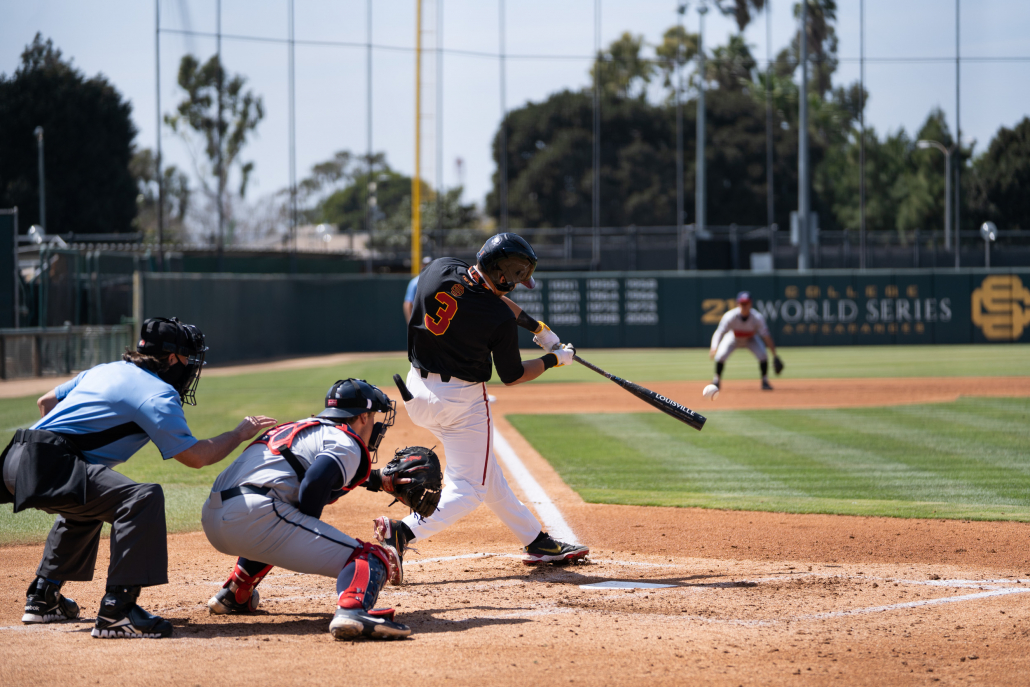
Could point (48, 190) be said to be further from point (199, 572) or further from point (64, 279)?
point (199, 572)

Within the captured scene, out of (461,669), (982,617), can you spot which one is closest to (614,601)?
(461,669)

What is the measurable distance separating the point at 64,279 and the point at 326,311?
32.1 feet

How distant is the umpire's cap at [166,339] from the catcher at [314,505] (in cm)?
58

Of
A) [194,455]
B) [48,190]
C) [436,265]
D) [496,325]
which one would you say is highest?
[48,190]

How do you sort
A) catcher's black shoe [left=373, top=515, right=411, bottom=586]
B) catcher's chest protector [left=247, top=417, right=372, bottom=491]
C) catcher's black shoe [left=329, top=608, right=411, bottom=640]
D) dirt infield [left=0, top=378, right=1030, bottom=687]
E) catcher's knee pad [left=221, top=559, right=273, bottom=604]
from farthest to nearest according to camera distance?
catcher's black shoe [left=373, top=515, right=411, bottom=586], catcher's knee pad [left=221, top=559, right=273, bottom=604], catcher's chest protector [left=247, top=417, right=372, bottom=491], catcher's black shoe [left=329, top=608, right=411, bottom=640], dirt infield [left=0, top=378, right=1030, bottom=687]

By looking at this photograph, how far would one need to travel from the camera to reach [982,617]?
462 cm

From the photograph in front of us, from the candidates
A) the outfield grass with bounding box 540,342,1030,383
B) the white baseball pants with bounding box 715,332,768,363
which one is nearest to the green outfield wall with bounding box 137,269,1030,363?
the outfield grass with bounding box 540,342,1030,383

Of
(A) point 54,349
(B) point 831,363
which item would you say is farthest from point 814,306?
(A) point 54,349

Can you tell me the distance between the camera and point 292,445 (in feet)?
14.5

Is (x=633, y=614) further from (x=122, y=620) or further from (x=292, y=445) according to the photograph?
(x=122, y=620)

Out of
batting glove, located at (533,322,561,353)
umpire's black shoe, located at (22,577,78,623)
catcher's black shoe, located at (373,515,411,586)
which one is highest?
batting glove, located at (533,322,561,353)

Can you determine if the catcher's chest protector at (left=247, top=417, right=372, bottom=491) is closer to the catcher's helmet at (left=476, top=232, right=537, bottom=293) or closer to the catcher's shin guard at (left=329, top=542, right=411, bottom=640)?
the catcher's shin guard at (left=329, top=542, right=411, bottom=640)

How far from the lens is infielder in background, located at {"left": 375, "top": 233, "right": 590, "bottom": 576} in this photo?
5219mm

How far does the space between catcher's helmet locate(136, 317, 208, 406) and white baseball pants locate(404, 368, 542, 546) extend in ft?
3.99
